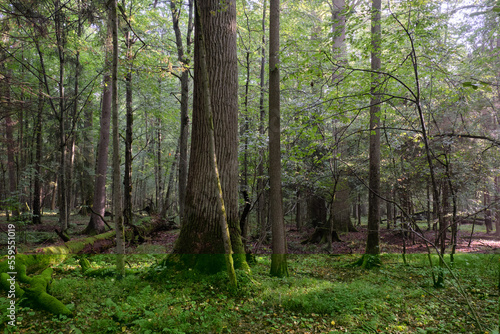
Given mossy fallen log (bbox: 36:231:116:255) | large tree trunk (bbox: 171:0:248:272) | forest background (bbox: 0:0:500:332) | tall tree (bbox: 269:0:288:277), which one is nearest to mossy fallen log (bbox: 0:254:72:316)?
mossy fallen log (bbox: 36:231:116:255)

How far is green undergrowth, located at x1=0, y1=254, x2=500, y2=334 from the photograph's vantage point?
322 centimetres

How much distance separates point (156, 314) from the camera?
3.36 meters

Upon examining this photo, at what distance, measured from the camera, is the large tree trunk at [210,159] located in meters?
4.64

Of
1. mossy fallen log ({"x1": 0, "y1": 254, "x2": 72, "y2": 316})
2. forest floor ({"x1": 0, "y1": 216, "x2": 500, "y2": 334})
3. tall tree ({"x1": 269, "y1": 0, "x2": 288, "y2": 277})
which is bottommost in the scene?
forest floor ({"x1": 0, "y1": 216, "x2": 500, "y2": 334})

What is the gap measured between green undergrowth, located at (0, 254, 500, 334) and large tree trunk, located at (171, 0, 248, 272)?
0.41m

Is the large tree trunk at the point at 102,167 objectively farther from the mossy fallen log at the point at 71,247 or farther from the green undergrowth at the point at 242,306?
the green undergrowth at the point at 242,306

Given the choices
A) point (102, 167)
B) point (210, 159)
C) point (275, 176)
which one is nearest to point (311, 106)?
point (275, 176)

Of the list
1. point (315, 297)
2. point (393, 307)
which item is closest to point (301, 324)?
point (315, 297)

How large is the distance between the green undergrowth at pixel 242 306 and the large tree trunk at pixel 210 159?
0.41 m

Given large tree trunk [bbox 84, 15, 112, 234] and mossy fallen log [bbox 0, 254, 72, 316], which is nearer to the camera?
mossy fallen log [bbox 0, 254, 72, 316]

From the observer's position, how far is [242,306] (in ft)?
12.7

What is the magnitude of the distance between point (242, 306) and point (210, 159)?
2352mm

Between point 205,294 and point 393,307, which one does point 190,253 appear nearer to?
point 205,294

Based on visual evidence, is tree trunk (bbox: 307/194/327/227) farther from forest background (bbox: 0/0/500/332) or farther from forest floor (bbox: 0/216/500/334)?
forest floor (bbox: 0/216/500/334)
